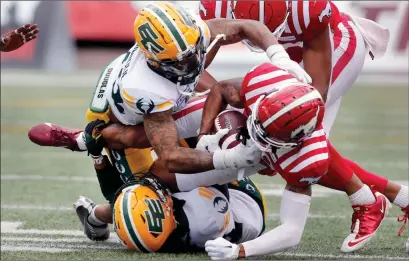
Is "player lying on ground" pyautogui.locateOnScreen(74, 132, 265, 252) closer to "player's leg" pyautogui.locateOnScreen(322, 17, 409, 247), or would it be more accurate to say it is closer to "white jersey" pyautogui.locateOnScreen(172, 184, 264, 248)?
"white jersey" pyautogui.locateOnScreen(172, 184, 264, 248)

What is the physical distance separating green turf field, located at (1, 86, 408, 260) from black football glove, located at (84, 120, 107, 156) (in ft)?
1.39

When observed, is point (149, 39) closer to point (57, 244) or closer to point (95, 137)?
point (95, 137)

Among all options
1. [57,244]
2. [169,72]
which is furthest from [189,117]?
[57,244]

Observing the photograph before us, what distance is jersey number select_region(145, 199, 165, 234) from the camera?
385cm

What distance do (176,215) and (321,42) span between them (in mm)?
1035

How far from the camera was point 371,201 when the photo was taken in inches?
157

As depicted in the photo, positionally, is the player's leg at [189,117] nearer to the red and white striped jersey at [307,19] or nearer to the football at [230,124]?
the football at [230,124]

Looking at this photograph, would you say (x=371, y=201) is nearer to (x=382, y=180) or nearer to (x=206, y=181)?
(x=382, y=180)

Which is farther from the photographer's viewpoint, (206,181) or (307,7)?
(307,7)

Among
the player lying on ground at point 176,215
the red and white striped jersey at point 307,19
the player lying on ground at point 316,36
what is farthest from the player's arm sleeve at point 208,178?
the red and white striped jersey at point 307,19

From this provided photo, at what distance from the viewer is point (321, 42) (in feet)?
14.0

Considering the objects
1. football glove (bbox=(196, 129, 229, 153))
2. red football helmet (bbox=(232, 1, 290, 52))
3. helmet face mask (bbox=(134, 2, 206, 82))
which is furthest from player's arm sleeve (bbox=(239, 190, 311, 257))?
red football helmet (bbox=(232, 1, 290, 52))

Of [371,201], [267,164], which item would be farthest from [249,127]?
[371,201]

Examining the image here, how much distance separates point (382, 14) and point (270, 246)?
8.10m
